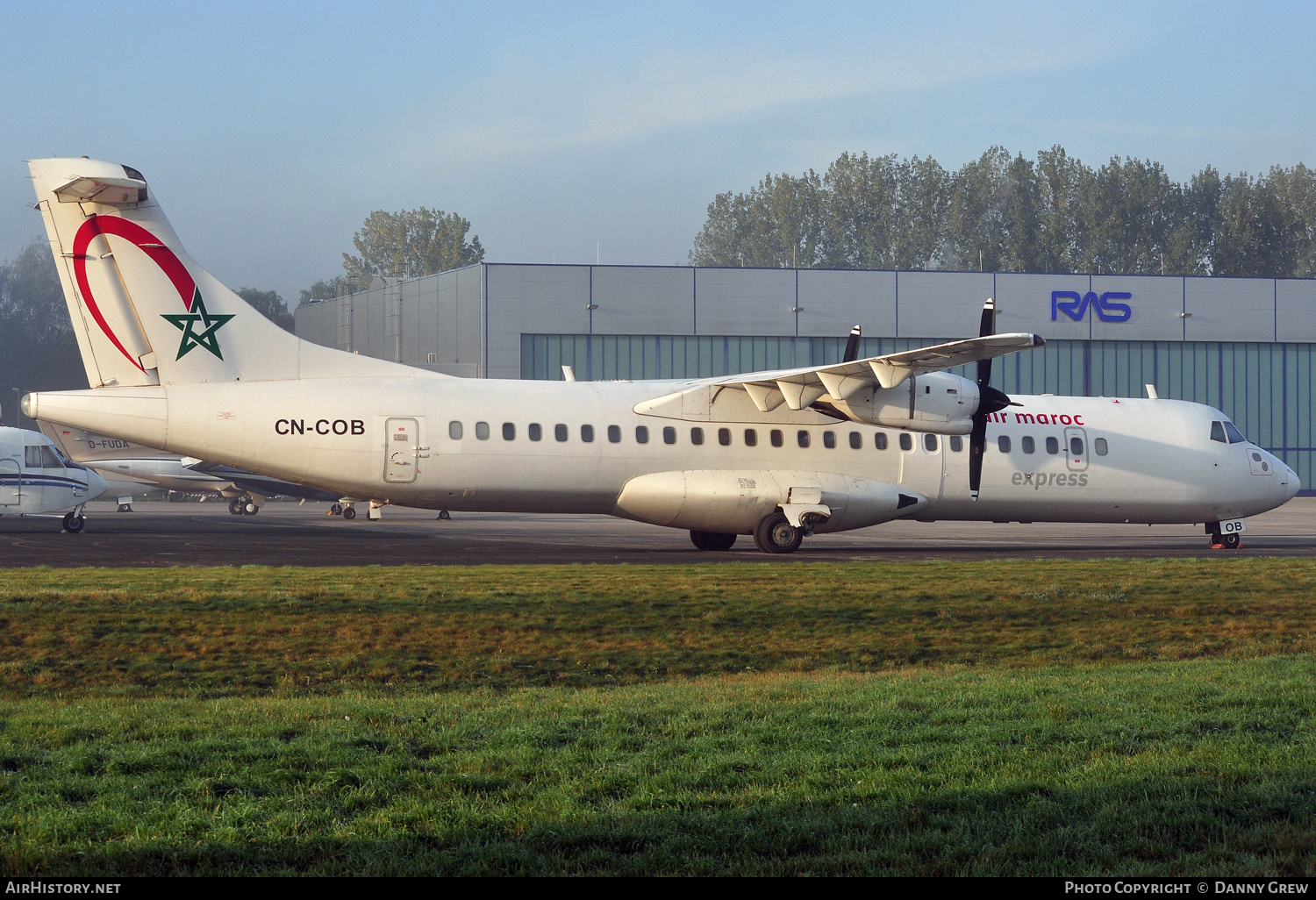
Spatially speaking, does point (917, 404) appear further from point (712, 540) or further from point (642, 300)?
point (642, 300)

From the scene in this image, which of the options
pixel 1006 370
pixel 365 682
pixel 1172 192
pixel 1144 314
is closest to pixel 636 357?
Answer: pixel 1006 370

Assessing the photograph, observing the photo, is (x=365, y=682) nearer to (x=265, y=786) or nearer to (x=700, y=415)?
(x=265, y=786)

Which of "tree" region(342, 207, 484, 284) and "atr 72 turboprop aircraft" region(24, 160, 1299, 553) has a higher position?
"tree" region(342, 207, 484, 284)

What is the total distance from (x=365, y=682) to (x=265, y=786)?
4048 millimetres

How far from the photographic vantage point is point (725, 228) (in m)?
112

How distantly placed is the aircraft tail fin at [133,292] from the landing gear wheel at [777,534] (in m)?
10.2

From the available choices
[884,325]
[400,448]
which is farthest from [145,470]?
[884,325]

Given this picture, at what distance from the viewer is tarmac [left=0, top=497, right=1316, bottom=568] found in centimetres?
2192

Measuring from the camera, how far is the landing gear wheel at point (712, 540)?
25.8 m

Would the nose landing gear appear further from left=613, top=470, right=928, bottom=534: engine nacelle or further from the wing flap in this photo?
the wing flap

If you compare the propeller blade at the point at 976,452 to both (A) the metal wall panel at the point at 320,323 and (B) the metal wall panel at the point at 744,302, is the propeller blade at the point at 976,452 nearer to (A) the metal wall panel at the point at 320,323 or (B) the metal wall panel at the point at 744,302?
(B) the metal wall panel at the point at 744,302

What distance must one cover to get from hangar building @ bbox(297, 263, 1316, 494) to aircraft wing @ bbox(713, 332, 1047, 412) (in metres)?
32.9

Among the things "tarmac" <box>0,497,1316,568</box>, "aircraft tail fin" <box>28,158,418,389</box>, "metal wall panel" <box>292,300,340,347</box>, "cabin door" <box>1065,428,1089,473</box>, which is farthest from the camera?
"metal wall panel" <box>292,300,340,347</box>

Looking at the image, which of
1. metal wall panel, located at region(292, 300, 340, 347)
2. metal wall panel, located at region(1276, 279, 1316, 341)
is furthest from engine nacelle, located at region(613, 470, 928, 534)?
metal wall panel, located at region(292, 300, 340, 347)
